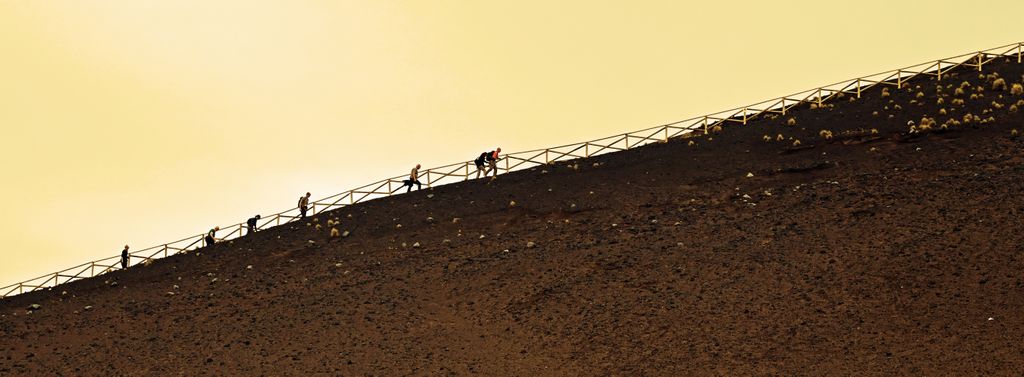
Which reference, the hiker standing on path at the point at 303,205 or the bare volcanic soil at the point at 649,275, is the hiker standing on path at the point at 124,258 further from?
the hiker standing on path at the point at 303,205

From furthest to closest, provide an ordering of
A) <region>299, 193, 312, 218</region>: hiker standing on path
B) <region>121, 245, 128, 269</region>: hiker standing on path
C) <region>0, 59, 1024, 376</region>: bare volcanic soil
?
<region>299, 193, 312, 218</region>: hiker standing on path
<region>121, 245, 128, 269</region>: hiker standing on path
<region>0, 59, 1024, 376</region>: bare volcanic soil

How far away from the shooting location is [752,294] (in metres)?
30.7

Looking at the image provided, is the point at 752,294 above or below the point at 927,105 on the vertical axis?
below

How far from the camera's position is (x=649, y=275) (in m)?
33.8

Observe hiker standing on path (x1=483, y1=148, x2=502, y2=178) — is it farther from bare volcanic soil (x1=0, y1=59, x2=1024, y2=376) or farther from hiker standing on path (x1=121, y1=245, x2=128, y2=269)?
hiker standing on path (x1=121, y1=245, x2=128, y2=269)

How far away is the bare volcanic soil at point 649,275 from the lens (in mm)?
27875

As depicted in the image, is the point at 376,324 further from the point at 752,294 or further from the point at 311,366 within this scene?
the point at 752,294

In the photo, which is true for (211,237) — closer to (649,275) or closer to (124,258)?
(124,258)

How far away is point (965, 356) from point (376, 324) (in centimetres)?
1627

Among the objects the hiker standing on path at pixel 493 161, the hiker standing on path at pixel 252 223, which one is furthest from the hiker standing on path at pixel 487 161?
the hiker standing on path at pixel 252 223

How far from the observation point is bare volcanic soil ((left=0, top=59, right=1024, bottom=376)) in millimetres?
27875

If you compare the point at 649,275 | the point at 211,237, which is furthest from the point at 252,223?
the point at 649,275

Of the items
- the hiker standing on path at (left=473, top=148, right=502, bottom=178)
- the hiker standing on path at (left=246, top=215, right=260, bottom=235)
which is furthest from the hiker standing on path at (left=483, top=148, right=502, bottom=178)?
the hiker standing on path at (left=246, top=215, right=260, bottom=235)

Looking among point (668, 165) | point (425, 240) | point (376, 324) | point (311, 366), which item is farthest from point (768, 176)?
point (311, 366)
